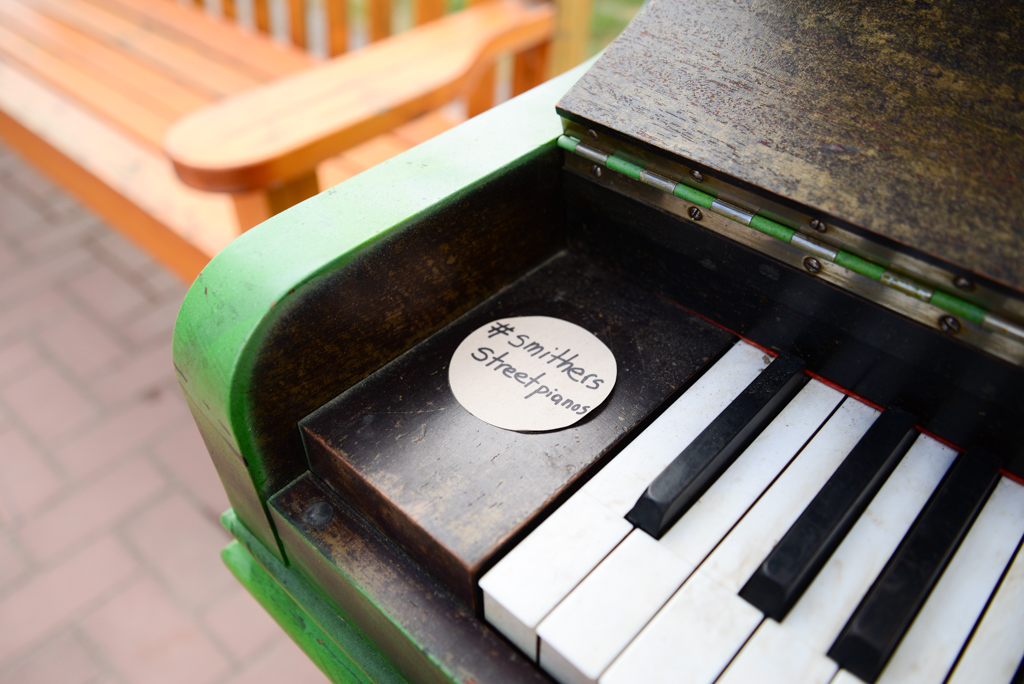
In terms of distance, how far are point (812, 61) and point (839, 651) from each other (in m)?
0.64

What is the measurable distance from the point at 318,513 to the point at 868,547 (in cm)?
62

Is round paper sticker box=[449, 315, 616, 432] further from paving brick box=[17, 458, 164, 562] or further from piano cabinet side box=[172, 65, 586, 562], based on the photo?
paving brick box=[17, 458, 164, 562]

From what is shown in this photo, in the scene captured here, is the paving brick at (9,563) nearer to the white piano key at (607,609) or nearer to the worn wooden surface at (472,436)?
the worn wooden surface at (472,436)

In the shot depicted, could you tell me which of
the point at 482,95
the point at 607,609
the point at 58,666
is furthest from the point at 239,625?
the point at 482,95

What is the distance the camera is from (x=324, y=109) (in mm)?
1470

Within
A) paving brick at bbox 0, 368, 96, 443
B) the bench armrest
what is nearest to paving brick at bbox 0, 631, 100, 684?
paving brick at bbox 0, 368, 96, 443

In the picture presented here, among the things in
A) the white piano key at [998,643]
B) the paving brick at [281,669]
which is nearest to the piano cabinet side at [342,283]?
the white piano key at [998,643]

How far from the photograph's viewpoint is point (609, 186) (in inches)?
37.6

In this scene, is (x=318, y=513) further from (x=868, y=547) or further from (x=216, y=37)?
(x=216, y=37)

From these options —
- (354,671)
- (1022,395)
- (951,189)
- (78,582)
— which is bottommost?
(78,582)

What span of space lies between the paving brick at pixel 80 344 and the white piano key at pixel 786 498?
90.9 inches

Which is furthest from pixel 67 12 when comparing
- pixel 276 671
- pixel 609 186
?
pixel 609 186

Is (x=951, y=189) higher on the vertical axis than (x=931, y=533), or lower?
higher

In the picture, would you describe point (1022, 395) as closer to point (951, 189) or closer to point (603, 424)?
point (951, 189)
